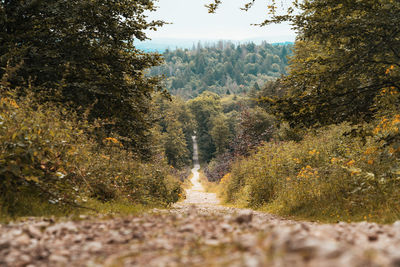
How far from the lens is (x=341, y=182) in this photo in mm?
8227

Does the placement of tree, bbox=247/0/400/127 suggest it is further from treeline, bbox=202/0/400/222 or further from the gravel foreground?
the gravel foreground

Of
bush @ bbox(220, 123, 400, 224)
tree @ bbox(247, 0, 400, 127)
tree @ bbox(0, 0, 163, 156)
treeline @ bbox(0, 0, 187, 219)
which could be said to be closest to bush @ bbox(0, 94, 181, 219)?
treeline @ bbox(0, 0, 187, 219)

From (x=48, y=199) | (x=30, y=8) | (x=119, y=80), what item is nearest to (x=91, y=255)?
(x=48, y=199)

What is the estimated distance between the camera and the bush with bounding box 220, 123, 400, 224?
6.77 m

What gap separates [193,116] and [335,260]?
370 ft

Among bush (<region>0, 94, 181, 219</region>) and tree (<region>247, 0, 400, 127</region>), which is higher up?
tree (<region>247, 0, 400, 127</region>)

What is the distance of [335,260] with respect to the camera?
180 centimetres

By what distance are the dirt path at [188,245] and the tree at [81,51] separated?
728 cm

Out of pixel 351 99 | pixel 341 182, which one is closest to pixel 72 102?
pixel 351 99

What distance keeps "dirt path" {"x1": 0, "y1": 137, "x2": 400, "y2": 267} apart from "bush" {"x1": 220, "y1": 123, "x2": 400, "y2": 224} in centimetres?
326

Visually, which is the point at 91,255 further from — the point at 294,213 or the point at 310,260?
the point at 294,213

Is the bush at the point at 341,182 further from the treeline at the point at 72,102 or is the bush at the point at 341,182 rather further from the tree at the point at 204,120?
the tree at the point at 204,120

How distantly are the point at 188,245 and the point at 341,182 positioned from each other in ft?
21.5

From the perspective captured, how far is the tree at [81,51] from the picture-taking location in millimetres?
10703
